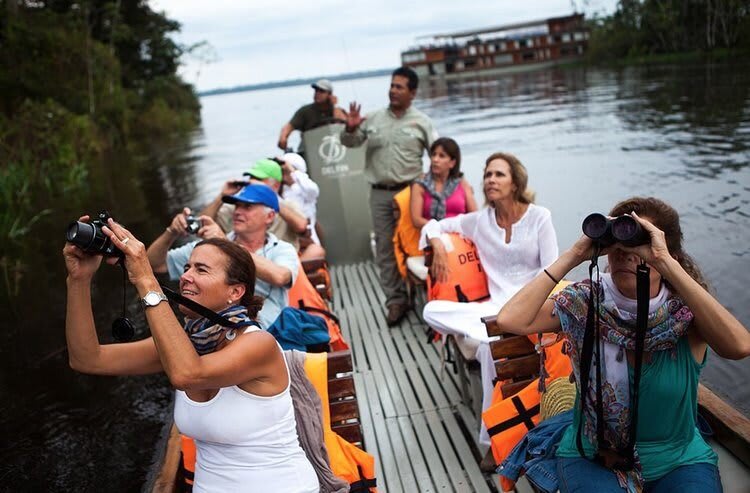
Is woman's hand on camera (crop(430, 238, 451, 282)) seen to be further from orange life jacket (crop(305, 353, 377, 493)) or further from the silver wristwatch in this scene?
the silver wristwatch

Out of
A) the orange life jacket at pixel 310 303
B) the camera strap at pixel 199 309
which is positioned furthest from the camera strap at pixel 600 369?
the orange life jacket at pixel 310 303

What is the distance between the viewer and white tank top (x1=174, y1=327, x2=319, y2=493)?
1.91m

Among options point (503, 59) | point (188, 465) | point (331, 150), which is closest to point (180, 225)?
point (188, 465)

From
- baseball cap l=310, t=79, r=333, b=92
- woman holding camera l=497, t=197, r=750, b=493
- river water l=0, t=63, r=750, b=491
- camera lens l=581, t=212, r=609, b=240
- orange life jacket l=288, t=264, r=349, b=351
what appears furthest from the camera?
baseball cap l=310, t=79, r=333, b=92

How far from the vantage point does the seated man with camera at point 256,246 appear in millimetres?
3145

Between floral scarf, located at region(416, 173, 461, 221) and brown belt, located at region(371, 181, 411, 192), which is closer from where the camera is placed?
floral scarf, located at region(416, 173, 461, 221)

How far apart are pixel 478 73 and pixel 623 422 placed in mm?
67181

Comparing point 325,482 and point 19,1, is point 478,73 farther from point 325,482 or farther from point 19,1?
point 325,482

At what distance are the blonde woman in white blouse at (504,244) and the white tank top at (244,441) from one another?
1.41m

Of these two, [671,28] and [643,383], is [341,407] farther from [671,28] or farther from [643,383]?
[671,28]

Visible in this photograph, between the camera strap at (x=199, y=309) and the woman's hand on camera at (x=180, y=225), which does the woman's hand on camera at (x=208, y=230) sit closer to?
the woman's hand on camera at (x=180, y=225)

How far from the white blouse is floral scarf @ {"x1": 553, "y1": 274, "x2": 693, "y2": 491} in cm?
127

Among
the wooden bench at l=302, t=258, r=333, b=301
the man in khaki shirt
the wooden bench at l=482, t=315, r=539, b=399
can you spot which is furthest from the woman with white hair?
the wooden bench at l=482, t=315, r=539, b=399

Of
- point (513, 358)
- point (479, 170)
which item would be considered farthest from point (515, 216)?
point (479, 170)
